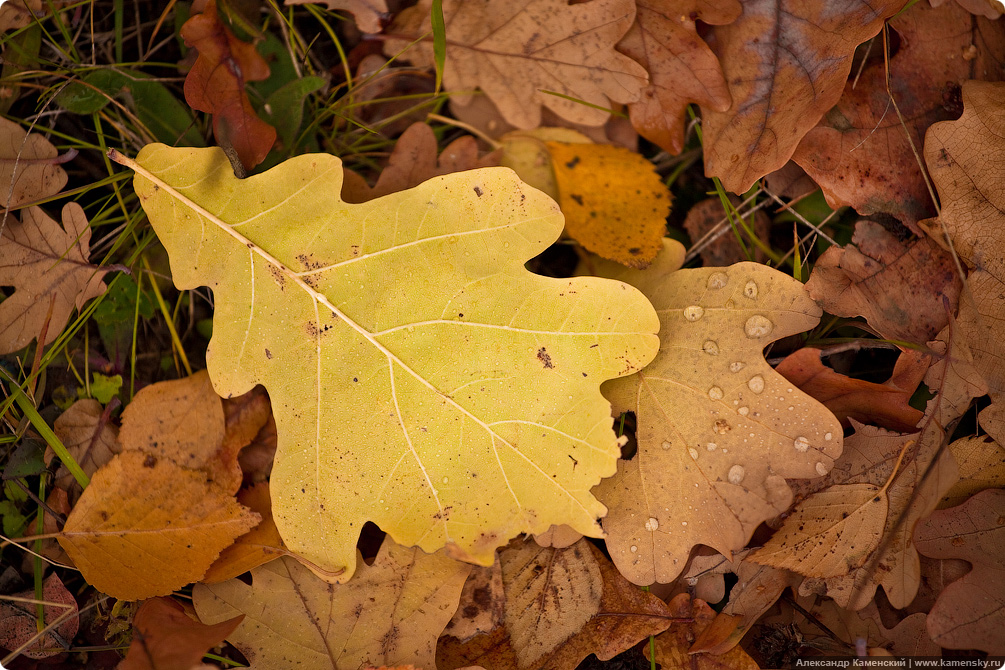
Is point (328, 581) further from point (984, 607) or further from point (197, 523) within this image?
point (984, 607)

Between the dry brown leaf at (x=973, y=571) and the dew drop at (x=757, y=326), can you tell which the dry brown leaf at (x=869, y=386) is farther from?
the dry brown leaf at (x=973, y=571)

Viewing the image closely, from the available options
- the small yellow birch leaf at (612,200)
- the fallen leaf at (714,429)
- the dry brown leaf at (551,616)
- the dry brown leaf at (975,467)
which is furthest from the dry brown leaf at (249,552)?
the dry brown leaf at (975,467)

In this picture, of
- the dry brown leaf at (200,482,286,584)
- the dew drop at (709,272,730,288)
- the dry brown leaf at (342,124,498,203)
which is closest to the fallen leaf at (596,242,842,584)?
the dew drop at (709,272,730,288)

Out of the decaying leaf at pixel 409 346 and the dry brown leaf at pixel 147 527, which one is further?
the dry brown leaf at pixel 147 527

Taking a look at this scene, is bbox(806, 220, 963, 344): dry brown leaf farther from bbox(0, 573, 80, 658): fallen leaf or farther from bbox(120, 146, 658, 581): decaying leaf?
bbox(0, 573, 80, 658): fallen leaf

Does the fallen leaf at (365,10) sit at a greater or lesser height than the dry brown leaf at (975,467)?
greater

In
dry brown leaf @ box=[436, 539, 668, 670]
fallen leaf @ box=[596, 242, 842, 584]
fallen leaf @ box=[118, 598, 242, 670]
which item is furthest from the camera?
dry brown leaf @ box=[436, 539, 668, 670]
